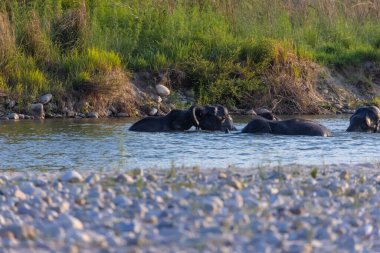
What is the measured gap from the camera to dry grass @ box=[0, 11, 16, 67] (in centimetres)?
1767

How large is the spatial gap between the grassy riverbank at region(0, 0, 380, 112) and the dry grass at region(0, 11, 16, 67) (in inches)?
0.7

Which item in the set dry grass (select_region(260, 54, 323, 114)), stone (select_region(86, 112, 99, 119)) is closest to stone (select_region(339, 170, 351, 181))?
stone (select_region(86, 112, 99, 119))

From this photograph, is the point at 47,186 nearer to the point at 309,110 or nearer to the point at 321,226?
the point at 321,226

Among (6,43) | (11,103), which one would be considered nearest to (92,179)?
(11,103)

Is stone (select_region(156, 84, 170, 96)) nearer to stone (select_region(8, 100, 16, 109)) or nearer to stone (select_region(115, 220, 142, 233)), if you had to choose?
stone (select_region(8, 100, 16, 109))

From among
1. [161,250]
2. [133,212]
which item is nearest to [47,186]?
[133,212]

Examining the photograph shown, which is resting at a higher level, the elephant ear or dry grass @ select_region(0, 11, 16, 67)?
dry grass @ select_region(0, 11, 16, 67)

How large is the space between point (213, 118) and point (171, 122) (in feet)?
2.19

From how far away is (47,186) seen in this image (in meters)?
7.48

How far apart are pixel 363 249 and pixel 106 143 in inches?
301

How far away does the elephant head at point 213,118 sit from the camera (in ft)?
48.5

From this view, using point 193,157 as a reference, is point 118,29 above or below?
above

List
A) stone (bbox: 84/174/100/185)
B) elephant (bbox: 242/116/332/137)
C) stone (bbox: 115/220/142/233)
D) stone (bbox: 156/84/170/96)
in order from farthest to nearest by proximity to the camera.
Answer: stone (bbox: 156/84/170/96) → elephant (bbox: 242/116/332/137) → stone (bbox: 84/174/100/185) → stone (bbox: 115/220/142/233)

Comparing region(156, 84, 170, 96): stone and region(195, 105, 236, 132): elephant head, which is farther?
region(156, 84, 170, 96): stone
